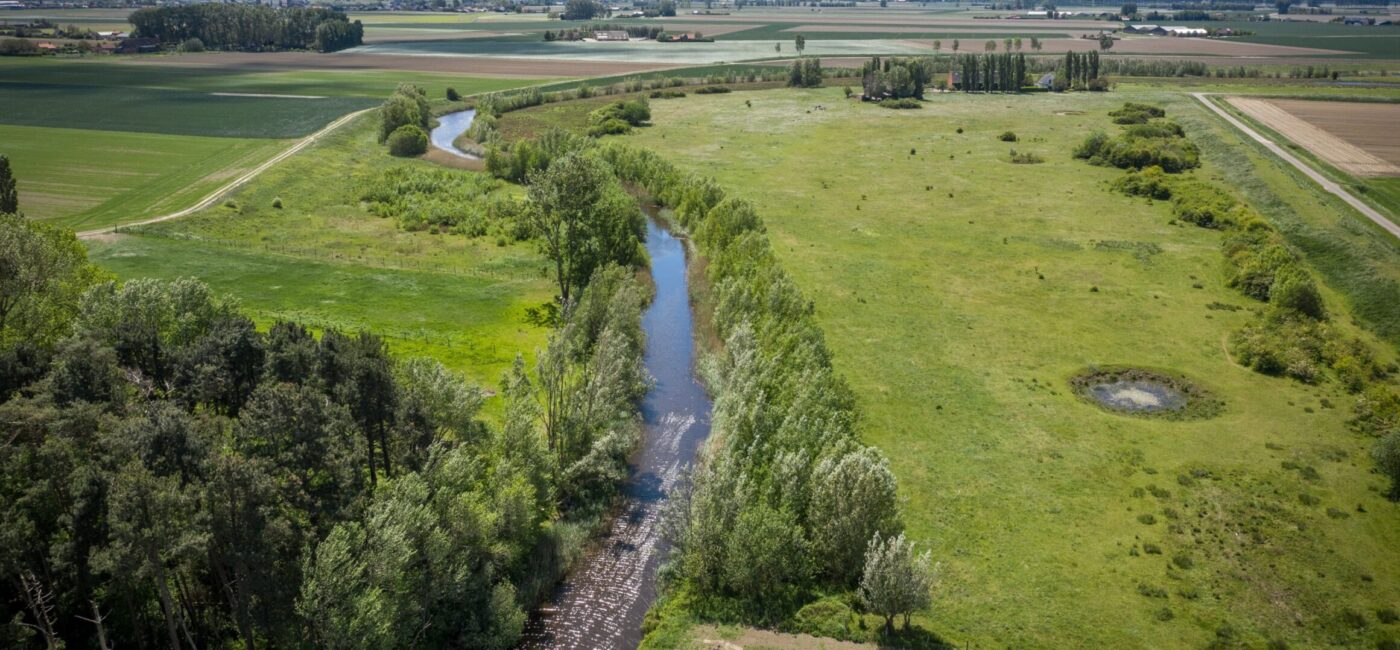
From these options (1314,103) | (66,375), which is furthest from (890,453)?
(1314,103)

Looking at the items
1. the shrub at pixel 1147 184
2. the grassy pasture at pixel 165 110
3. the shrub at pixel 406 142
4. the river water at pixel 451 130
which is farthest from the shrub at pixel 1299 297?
the grassy pasture at pixel 165 110

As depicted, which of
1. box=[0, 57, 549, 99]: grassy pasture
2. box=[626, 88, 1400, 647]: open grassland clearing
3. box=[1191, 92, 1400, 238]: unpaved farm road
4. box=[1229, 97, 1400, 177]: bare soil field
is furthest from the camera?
box=[0, 57, 549, 99]: grassy pasture

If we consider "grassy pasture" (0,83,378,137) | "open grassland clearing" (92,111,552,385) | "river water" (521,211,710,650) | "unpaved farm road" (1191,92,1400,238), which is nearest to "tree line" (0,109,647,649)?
"river water" (521,211,710,650)

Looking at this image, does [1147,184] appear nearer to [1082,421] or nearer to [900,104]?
[1082,421]

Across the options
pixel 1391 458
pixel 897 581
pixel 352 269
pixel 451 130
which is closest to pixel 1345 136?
pixel 1391 458

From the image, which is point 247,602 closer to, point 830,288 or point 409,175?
point 830,288

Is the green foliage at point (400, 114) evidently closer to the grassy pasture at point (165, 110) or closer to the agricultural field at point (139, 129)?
the agricultural field at point (139, 129)

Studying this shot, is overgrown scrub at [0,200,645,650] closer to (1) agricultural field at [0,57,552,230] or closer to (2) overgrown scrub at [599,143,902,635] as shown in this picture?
(2) overgrown scrub at [599,143,902,635]
